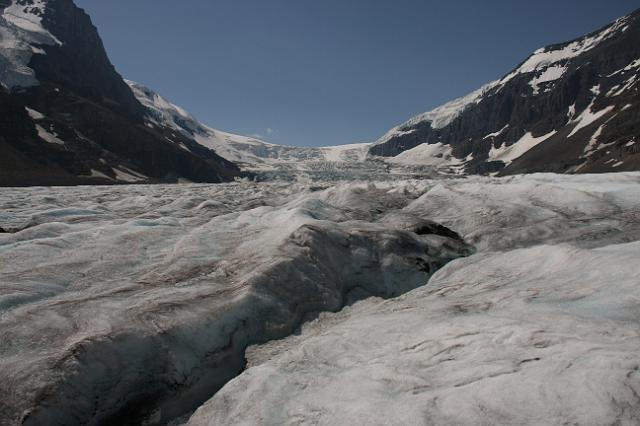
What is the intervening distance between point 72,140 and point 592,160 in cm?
14552

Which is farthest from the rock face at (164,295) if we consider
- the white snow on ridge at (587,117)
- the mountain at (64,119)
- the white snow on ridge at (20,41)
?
the white snow on ridge at (587,117)

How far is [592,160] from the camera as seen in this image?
368 feet

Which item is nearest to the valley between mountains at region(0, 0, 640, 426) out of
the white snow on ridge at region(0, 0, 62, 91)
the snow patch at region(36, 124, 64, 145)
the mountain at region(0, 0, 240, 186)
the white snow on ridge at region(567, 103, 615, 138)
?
the mountain at region(0, 0, 240, 186)

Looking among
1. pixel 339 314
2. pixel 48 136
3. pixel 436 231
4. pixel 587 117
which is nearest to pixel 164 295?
pixel 339 314

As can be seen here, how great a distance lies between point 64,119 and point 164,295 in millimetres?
149047

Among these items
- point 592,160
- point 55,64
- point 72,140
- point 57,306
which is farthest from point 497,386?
point 55,64

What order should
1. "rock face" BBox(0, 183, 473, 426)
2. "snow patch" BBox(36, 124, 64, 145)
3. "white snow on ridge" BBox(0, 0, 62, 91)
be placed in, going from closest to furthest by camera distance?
"rock face" BBox(0, 183, 473, 426), "snow patch" BBox(36, 124, 64, 145), "white snow on ridge" BBox(0, 0, 62, 91)

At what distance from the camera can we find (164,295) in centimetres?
814

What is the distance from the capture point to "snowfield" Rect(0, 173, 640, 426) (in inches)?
186

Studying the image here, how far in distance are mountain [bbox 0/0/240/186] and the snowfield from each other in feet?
292

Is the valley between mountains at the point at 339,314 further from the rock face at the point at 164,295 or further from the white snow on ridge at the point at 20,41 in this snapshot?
the white snow on ridge at the point at 20,41

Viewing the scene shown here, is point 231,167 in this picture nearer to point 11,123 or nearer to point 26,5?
point 11,123

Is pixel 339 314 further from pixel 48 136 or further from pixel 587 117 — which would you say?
pixel 587 117

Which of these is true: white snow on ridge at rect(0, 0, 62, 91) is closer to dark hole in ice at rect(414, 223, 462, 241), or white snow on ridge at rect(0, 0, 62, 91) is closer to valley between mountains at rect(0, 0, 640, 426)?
valley between mountains at rect(0, 0, 640, 426)
